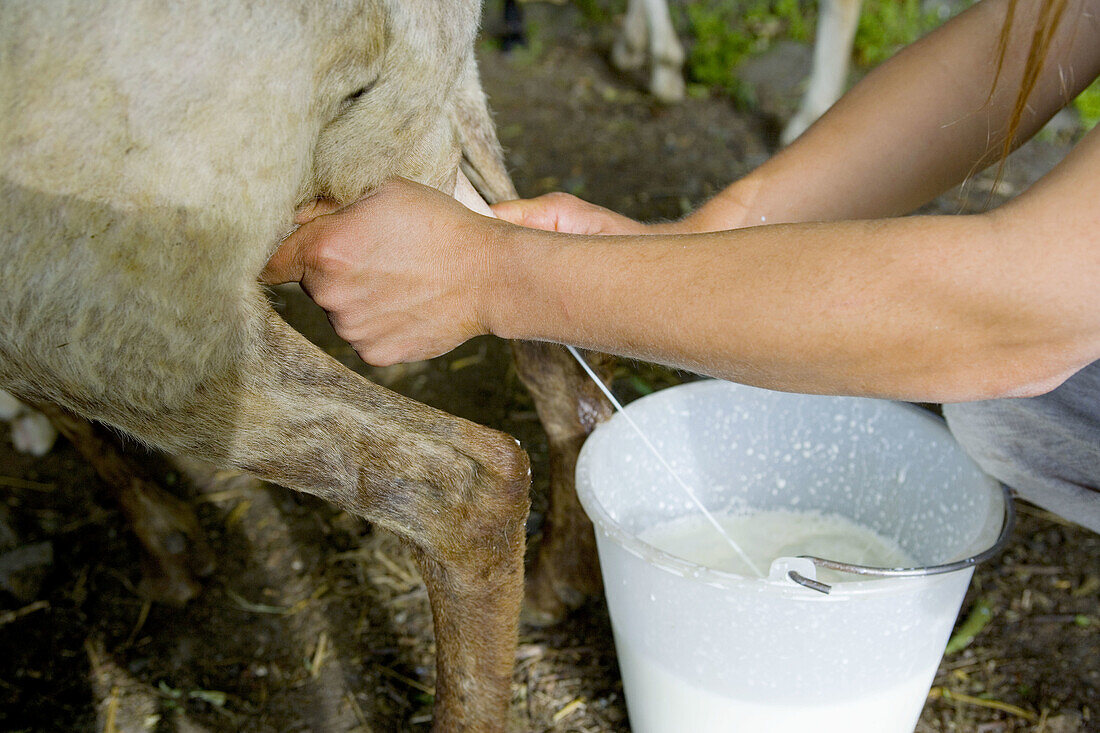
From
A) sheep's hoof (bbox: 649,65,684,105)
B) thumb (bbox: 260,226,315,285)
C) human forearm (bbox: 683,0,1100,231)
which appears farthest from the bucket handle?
sheep's hoof (bbox: 649,65,684,105)

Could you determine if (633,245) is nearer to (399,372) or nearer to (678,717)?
(678,717)

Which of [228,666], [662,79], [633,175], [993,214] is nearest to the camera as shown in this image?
[993,214]

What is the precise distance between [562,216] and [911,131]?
0.67 m

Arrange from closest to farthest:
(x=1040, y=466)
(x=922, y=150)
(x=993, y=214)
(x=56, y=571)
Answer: (x=993, y=214)
(x=1040, y=466)
(x=922, y=150)
(x=56, y=571)

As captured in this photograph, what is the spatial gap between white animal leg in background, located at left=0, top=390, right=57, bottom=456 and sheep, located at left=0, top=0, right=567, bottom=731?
1771mm

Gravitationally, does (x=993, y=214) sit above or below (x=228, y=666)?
above

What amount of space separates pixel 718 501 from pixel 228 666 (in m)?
1.18

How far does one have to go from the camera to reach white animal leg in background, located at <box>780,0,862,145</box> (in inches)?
167

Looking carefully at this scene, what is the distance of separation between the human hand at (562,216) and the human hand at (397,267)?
1.14ft

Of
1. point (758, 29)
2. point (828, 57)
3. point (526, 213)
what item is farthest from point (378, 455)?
point (758, 29)

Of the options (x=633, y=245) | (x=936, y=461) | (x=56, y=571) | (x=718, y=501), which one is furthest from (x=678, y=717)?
(x=56, y=571)

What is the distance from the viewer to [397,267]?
142 centimetres

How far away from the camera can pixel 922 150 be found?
6.05 feet

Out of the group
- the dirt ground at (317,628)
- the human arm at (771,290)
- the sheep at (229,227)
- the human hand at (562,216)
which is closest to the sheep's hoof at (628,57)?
the dirt ground at (317,628)
